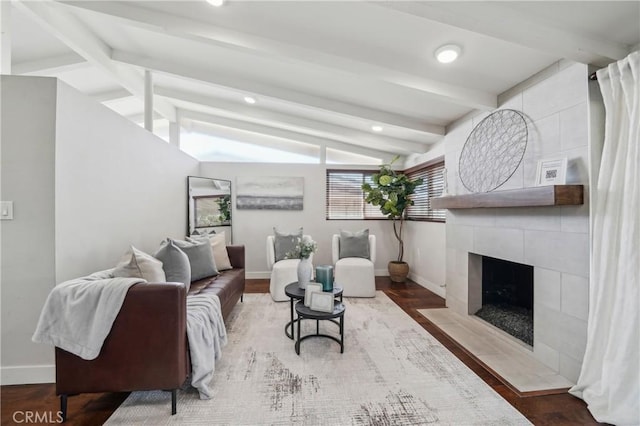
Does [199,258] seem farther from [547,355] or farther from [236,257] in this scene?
[547,355]

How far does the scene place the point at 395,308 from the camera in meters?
3.42

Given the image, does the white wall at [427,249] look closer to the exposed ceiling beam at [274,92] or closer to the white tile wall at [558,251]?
the exposed ceiling beam at [274,92]

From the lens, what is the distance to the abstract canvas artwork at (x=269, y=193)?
199 inches

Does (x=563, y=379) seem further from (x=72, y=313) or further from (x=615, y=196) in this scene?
(x=72, y=313)

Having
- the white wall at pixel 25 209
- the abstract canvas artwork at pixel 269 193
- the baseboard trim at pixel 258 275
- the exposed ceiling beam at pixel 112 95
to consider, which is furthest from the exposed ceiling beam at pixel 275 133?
the white wall at pixel 25 209

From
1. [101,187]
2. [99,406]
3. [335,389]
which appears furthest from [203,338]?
[101,187]

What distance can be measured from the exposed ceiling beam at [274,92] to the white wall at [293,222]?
184 centimetres

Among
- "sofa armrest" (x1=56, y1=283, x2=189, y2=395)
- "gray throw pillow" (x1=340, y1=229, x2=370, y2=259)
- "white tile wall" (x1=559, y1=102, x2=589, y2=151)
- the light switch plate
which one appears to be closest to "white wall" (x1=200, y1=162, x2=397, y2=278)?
"gray throw pillow" (x1=340, y1=229, x2=370, y2=259)

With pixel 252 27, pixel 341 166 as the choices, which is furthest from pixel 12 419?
pixel 341 166

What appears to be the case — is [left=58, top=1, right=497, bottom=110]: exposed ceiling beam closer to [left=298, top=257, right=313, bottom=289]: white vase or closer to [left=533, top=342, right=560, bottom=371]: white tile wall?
[left=298, top=257, right=313, bottom=289]: white vase

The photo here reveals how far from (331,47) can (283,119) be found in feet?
7.00

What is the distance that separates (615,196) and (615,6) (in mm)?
1073

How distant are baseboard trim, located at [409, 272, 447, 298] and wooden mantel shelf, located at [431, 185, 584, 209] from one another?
4.94ft

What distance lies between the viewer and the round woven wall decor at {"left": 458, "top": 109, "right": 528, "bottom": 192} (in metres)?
2.42
